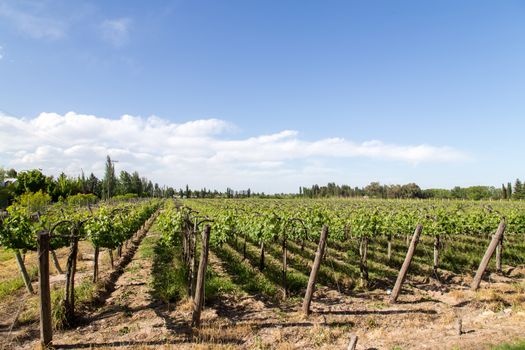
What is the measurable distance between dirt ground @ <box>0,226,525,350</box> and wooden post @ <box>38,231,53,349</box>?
1.44 ft

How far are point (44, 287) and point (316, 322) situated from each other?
20.5 feet

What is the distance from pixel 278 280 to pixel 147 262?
257 inches

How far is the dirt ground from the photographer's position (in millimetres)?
6551

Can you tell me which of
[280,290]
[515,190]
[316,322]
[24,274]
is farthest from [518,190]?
[24,274]

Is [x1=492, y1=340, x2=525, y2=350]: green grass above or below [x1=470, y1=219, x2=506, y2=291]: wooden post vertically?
below

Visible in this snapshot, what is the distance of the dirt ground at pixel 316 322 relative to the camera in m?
6.55

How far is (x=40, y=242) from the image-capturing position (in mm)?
6141

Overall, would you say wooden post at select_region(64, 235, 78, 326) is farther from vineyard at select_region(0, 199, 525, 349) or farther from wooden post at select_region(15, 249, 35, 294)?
wooden post at select_region(15, 249, 35, 294)

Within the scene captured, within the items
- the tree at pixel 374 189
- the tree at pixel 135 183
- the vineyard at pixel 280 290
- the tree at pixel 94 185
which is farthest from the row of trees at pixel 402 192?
the vineyard at pixel 280 290

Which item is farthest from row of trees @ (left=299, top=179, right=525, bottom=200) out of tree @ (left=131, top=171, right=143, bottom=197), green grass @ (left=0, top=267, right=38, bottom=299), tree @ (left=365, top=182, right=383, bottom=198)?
green grass @ (left=0, top=267, right=38, bottom=299)

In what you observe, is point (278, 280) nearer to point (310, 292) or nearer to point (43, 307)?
point (310, 292)

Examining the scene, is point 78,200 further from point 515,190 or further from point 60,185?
point 515,190

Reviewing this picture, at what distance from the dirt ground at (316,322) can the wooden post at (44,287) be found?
1.44 ft

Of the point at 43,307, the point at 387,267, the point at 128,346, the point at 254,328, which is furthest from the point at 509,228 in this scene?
the point at 43,307
